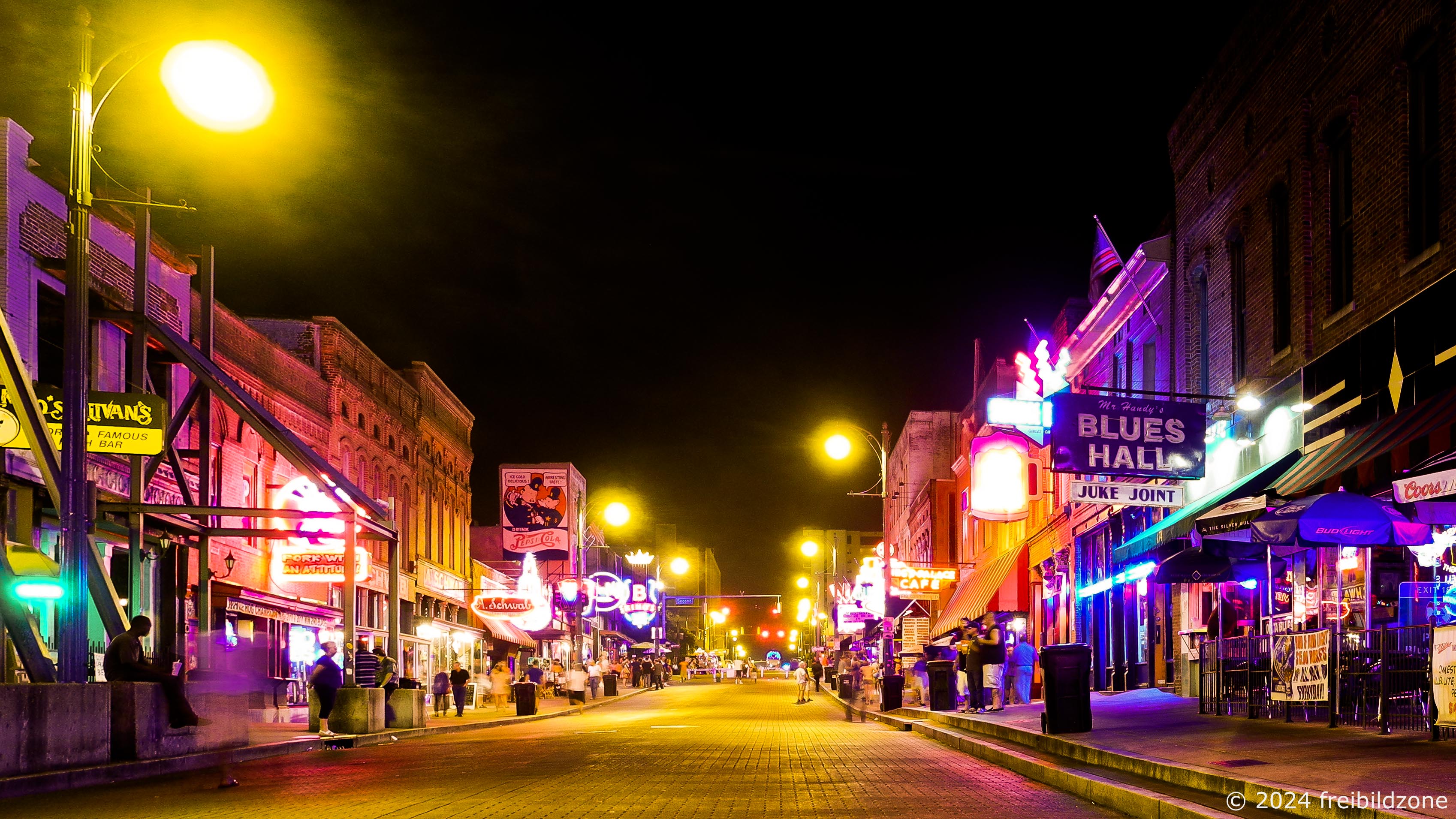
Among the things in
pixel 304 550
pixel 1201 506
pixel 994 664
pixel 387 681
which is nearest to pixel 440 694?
pixel 304 550

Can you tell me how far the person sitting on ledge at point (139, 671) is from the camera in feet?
54.2

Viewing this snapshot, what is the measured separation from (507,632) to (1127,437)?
38527 mm

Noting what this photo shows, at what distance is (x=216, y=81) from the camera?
1279 cm

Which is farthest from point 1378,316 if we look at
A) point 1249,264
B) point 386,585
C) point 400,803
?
point 386,585

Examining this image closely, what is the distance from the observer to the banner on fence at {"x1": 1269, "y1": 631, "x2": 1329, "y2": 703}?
16.1 metres

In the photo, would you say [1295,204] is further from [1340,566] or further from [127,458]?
[127,458]

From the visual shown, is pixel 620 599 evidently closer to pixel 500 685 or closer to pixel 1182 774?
pixel 500 685

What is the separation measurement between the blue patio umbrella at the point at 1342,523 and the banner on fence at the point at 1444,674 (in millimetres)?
2369

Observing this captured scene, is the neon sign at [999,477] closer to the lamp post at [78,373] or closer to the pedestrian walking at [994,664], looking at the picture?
the pedestrian walking at [994,664]

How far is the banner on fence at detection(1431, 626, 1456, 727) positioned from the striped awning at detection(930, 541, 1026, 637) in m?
29.1

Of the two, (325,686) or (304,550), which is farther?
(304,550)

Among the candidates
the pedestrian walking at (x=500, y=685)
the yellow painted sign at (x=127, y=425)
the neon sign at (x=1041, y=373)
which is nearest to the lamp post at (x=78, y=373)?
the yellow painted sign at (x=127, y=425)

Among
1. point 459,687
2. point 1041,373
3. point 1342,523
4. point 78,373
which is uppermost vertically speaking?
point 1041,373

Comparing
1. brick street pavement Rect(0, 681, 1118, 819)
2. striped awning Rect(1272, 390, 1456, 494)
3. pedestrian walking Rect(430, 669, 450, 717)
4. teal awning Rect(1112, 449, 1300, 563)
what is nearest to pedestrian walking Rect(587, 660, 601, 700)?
pedestrian walking Rect(430, 669, 450, 717)
